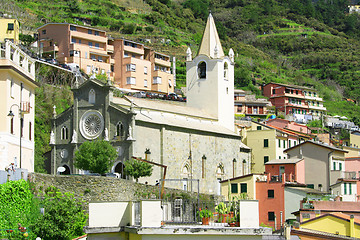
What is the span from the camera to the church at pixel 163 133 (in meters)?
58.3

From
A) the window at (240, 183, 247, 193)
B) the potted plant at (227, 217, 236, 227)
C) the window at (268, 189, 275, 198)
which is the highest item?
the window at (240, 183, 247, 193)

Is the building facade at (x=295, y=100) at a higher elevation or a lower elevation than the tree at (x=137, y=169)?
higher

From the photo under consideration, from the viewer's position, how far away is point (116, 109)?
2301 inches

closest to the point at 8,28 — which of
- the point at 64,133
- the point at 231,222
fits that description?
the point at 64,133

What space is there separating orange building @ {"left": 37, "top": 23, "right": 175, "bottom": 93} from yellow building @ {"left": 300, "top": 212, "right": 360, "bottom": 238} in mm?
57997

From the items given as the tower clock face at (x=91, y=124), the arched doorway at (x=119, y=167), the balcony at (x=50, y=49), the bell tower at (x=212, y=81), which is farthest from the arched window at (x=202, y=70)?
the balcony at (x=50, y=49)

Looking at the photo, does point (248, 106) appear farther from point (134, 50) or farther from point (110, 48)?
point (110, 48)

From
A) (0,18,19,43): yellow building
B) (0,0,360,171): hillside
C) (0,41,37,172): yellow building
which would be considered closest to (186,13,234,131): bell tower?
(0,18,19,43): yellow building

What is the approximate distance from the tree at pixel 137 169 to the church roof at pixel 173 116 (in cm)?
516

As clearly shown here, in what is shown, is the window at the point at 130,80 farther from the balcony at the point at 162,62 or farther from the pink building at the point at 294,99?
the pink building at the point at 294,99

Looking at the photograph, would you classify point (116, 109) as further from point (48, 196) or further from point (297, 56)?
point (297, 56)

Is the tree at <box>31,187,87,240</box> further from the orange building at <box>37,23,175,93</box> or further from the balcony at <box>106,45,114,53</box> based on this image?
the balcony at <box>106,45,114,53</box>

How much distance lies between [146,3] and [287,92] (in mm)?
53656

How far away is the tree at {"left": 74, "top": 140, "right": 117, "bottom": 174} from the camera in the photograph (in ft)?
175
